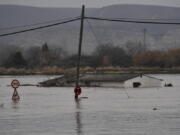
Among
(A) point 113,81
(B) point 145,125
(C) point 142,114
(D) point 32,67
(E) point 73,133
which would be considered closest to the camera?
(E) point 73,133

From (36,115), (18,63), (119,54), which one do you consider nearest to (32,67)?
(18,63)

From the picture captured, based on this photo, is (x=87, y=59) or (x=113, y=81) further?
(x=87, y=59)

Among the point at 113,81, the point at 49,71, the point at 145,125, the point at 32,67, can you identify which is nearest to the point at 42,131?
the point at 145,125

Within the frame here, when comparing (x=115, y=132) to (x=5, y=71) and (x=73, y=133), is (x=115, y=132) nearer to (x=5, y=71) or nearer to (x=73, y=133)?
(x=73, y=133)

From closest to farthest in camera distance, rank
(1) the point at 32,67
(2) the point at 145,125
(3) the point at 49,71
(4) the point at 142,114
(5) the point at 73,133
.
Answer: (5) the point at 73,133, (2) the point at 145,125, (4) the point at 142,114, (3) the point at 49,71, (1) the point at 32,67

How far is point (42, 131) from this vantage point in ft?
83.1

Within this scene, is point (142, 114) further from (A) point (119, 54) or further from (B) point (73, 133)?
(A) point (119, 54)

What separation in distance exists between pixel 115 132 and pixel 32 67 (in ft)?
526

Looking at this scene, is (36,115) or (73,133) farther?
(36,115)

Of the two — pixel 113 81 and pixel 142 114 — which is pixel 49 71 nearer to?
pixel 113 81

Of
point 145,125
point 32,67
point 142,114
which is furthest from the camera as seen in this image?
point 32,67

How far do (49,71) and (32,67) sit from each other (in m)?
19.5

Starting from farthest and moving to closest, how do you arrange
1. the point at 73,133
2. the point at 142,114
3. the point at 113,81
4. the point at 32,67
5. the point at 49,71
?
the point at 32,67 → the point at 49,71 → the point at 113,81 → the point at 142,114 → the point at 73,133

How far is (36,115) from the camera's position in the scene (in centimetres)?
3338
